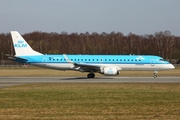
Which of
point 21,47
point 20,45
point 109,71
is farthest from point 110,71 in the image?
point 20,45

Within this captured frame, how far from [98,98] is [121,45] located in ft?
359

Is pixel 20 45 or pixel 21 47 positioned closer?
pixel 21 47

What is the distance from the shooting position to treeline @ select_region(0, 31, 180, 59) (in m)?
116

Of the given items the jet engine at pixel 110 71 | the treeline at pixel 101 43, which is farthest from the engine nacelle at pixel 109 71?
the treeline at pixel 101 43

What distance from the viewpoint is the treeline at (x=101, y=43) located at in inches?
4562

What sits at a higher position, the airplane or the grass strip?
the airplane

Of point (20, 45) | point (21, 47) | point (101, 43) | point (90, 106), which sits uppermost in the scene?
point (101, 43)

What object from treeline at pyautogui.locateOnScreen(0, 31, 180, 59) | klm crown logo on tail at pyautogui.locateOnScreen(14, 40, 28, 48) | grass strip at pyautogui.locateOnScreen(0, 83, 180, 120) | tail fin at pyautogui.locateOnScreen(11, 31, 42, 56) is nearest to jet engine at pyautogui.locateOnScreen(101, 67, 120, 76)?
tail fin at pyautogui.locateOnScreen(11, 31, 42, 56)

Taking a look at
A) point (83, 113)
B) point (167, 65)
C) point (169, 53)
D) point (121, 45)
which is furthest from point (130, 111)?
point (121, 45)

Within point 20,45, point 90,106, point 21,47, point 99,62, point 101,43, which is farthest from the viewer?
A: point 101,43

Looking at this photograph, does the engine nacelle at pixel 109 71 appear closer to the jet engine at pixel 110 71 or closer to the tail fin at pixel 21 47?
the jet engine at pixel 110 71

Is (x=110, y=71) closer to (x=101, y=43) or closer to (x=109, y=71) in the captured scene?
(x=109, y=71)

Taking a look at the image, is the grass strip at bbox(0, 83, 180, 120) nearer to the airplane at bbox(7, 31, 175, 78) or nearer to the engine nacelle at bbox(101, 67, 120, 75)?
Result: the engine nacelle at bbox(101, 67, 120, 75)

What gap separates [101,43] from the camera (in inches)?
5064
